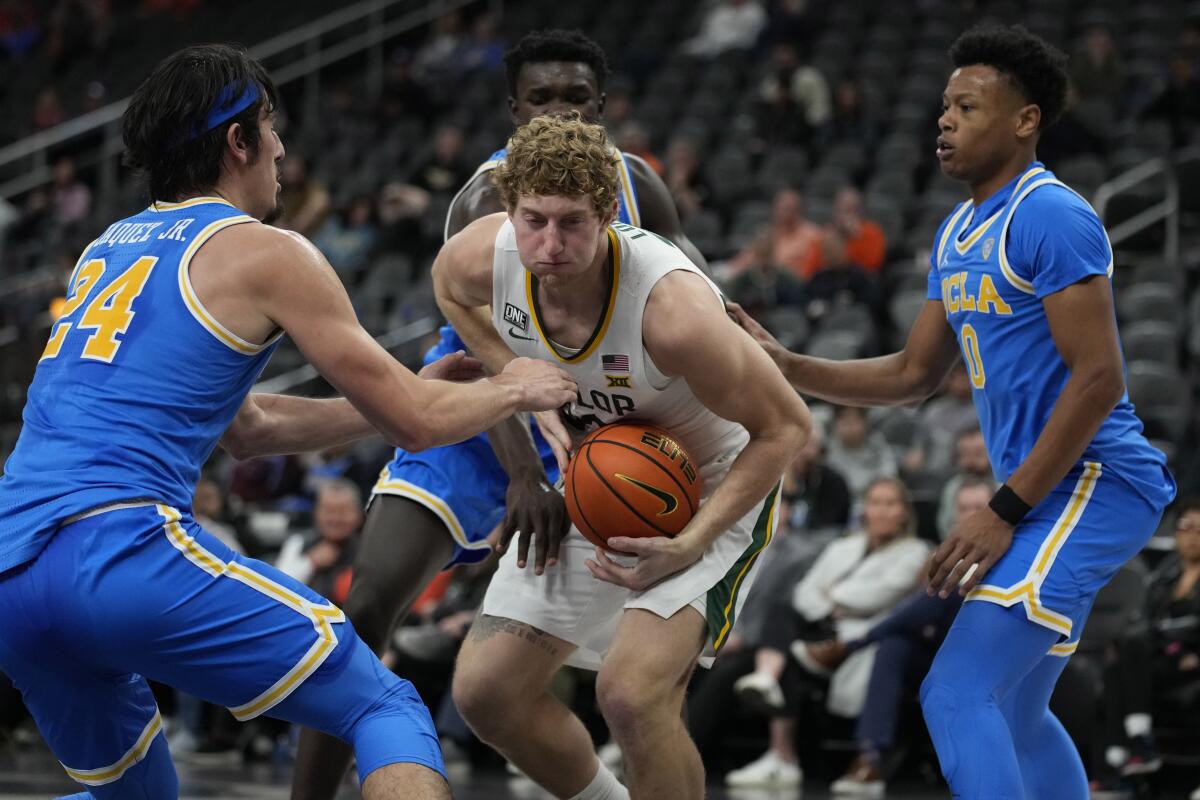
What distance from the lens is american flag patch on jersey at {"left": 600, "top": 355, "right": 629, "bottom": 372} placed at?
13.7 feet

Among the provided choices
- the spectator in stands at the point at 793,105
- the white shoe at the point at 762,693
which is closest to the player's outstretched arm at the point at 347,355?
the white shoe at the point at 762,693

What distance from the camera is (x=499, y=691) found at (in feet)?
14.6

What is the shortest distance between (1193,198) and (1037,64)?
Result: 698 cm

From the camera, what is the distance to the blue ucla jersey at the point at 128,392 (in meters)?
3.41

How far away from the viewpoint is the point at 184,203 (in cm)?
371

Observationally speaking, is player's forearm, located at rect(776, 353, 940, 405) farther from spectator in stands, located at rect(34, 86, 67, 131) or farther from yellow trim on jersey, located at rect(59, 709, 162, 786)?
spectator in stands, located at rect(34, 86, 67, 131)

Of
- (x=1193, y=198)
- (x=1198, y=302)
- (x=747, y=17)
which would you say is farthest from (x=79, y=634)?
(x=747, y=17)

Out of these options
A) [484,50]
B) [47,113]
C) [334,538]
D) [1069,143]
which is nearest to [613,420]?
[334,538]

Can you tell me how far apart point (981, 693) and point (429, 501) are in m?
1.77

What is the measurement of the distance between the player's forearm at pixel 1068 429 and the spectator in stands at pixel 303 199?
10.7m

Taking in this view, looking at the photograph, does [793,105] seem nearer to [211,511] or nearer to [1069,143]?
[1069,143]

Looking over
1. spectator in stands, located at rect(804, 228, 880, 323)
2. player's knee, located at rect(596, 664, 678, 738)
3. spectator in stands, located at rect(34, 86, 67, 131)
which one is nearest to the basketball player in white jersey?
player's knee, located at rect(596, 664, 678, 738)

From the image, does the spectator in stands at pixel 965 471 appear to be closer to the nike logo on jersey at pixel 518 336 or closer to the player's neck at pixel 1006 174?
the player's neck at pixel 1006 174

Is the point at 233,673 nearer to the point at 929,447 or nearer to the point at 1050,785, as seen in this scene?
the point at 1050,785
